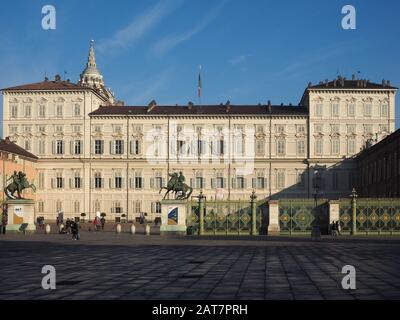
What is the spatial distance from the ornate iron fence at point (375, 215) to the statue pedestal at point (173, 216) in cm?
995

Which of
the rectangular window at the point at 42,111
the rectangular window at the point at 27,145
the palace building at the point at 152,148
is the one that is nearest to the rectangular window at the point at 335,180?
the palace building at the point at 152,148

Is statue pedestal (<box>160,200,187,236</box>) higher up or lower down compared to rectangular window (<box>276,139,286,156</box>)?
lower down

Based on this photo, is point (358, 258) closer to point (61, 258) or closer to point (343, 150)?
point (61, 258)

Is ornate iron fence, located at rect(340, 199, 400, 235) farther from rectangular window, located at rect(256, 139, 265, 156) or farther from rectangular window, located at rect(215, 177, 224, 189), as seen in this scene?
rectangular window, located at rect(215, 177, 224, 189)

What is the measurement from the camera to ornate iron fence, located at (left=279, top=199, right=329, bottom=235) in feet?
138

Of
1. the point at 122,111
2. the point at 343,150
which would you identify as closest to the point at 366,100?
the point at 343,150

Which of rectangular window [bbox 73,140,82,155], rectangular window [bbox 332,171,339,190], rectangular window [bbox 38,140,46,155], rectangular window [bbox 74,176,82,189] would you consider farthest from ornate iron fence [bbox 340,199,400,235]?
rectangular window [bbox 38,140,46,155]

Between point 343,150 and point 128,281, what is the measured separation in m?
72.7

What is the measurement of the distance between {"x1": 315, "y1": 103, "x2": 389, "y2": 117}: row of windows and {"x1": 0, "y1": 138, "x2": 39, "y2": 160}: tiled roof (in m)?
35.8

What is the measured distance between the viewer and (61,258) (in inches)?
840

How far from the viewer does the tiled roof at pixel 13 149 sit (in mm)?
76188

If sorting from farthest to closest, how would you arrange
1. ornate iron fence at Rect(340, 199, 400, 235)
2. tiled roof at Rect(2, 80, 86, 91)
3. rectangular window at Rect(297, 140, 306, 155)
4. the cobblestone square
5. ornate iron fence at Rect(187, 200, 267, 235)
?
tiled roof at Rect(2, 80, 86, 91) < rectangular window at Rect(297, 140, 306, 155) < ornate iron fence at Rect(187, 200, 267, 235) < ornate iron fence at Rect(340, 199, 400, 235) < the cobblestone square

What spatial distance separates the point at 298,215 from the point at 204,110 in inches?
1835

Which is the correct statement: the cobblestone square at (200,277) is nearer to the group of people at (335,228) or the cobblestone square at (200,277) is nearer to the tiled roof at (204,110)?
the group of people at (335,228)
